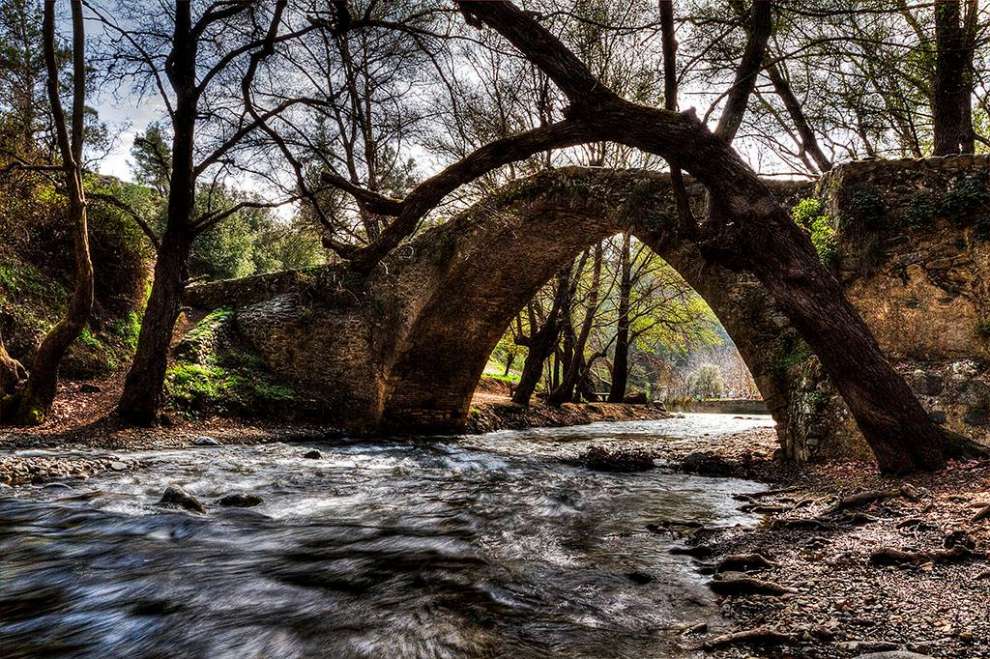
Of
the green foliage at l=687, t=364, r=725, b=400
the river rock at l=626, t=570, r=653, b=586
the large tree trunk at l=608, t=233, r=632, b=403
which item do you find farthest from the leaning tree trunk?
the green foliage at l=687, t=364, r=725, b=400

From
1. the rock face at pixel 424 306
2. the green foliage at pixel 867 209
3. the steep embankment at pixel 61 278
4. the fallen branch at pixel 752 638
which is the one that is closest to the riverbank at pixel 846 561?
the fallen branch at pixel 752 638

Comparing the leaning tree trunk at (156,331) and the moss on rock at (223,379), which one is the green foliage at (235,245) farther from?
the leaning tree trunk at (156,331)

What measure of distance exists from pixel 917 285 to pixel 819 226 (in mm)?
1209

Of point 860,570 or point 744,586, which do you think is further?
point 860,570

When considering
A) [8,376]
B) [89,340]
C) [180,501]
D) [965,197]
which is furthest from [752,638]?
[89,340]

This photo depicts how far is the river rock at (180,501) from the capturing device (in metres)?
4.41

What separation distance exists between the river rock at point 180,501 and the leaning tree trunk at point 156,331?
13.8 ft

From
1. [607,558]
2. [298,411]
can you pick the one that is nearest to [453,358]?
[298,411]

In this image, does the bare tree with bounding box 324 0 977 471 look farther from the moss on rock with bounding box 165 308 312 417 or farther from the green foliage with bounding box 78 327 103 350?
the green foliage with bounding box 78 327 103 350

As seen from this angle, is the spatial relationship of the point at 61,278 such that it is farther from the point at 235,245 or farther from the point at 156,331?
the point at 235,245

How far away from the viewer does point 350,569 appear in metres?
3.07

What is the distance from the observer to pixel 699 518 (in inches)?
163

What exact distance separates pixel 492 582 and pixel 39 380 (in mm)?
7974

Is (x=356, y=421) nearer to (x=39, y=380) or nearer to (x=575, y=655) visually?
(x=39, y=380)
